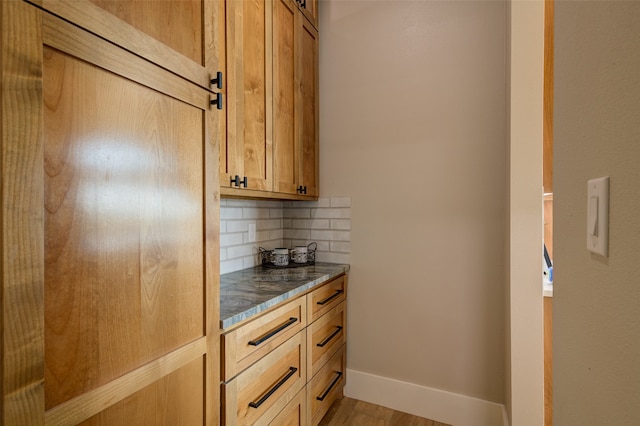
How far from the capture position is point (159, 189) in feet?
2.86

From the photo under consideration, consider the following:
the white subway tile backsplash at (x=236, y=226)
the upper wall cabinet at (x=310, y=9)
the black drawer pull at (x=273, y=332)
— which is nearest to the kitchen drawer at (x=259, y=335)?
the black drawer pull at (x=273, y=332)

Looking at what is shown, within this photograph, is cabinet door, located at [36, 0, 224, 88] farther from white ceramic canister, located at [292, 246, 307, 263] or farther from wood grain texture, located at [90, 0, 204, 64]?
white ceramic canister, located at [292, 246, 307, 263]

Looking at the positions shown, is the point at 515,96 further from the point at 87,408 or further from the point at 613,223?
the point at 87,408

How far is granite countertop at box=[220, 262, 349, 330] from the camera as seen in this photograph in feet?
4.01

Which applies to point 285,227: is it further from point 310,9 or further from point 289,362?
point 310,9

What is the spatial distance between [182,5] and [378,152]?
58.5 inches

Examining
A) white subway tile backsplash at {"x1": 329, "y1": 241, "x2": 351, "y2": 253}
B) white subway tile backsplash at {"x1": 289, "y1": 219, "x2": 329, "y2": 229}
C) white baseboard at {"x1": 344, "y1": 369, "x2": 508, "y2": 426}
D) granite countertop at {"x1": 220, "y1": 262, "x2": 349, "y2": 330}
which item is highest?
white subway tile backsplash at {"x1": 289, "y1": 219, "x2": 329, "y2": 229}

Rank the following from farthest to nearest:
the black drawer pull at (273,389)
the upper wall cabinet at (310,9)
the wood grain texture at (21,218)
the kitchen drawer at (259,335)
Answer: the upper wall cabinet at (310,9) → the black drawer pull at (273,389) → the kitchen drawer at (259,335) → the wood grain texture at (21,218)

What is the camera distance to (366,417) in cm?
200

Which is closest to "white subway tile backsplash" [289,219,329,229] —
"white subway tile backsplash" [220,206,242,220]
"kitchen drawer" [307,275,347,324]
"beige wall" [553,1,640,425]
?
"kitchen drawer" [307,275,347,324]

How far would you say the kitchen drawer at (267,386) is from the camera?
3.76 feet

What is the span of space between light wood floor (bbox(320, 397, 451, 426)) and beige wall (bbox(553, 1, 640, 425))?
4.94ft

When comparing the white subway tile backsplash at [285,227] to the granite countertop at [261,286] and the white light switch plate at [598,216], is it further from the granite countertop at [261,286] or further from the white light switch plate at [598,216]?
the white light switch plate at [598,216]

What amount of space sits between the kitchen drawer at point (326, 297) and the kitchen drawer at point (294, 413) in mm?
371
